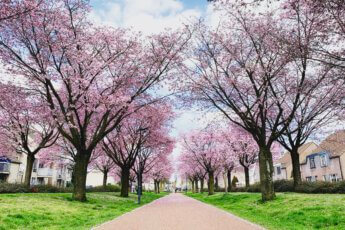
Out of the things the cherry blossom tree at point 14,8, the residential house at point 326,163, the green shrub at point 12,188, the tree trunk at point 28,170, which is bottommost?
the green shrub at point 12,188

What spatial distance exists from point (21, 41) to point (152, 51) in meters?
7.86

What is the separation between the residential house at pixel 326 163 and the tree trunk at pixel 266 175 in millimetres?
19960

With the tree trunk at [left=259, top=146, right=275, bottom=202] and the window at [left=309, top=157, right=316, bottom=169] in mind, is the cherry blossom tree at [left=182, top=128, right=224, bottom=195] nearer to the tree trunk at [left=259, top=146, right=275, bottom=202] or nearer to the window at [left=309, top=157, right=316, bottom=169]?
the window at [left=309, top=157, right=316, bottom=169]

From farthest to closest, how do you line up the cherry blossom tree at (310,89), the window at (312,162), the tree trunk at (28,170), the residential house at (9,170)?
1. the window at (312,162)
2. the residential house at (9,170)
3. the tree trunk at (28,170)
4. the cherry blossom tree at (310,89)

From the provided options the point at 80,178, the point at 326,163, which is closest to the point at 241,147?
the point at 326,163

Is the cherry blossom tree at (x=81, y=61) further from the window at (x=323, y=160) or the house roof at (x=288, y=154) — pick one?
the house roof at (x=288, y=154)

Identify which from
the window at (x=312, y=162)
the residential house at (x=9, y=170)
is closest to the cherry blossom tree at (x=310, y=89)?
the window at (x=312, y=162)

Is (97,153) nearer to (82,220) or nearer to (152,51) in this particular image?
(152,51)

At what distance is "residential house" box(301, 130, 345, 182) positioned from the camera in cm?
4078

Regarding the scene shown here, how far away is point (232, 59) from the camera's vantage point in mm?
20125

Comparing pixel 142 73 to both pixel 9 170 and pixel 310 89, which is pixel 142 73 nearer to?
pixel 310 89

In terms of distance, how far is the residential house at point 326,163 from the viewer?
40781 mm

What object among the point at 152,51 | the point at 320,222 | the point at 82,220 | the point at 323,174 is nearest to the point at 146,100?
the point at 152,51

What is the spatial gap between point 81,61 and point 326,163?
38125 mm
